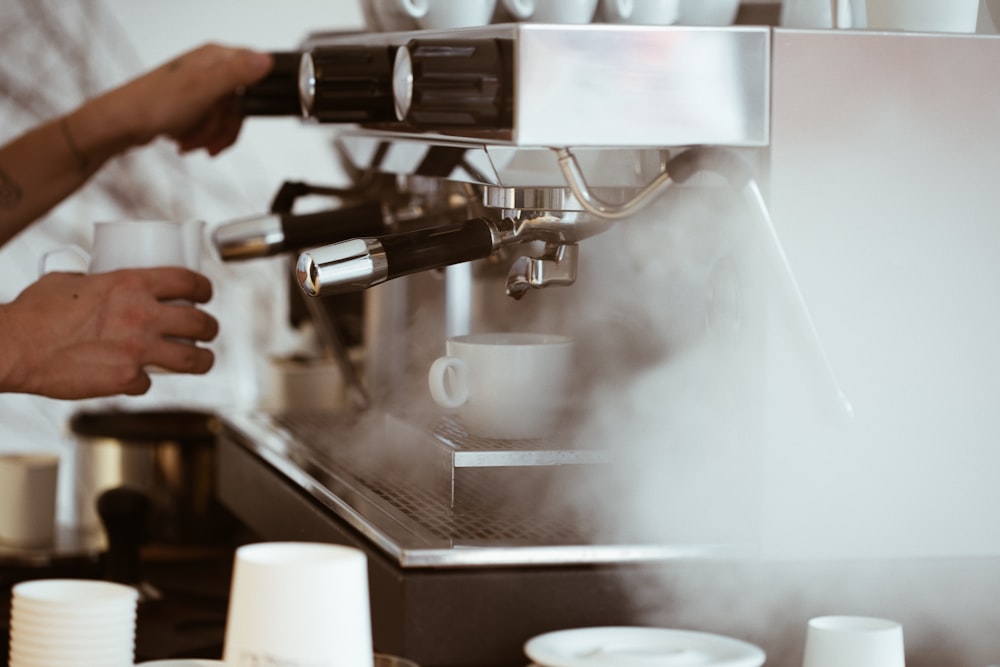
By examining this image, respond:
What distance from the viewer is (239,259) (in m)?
1.33

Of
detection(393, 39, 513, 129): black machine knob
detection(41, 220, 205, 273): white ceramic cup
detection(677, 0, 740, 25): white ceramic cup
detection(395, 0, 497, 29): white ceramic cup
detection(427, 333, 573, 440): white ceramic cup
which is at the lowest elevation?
detection(427, 333, 573, 440): white ceramic cup

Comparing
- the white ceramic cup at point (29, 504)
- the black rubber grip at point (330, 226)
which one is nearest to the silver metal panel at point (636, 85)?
the black rubber grip at point (330, 226)

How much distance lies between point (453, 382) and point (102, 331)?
384 mm

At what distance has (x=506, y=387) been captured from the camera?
107 cm

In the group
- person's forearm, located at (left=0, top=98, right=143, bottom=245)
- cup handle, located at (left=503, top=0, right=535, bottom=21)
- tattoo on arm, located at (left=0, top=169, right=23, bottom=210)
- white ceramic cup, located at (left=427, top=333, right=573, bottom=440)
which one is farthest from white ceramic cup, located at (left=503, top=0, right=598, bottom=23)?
tattoo on arm, located at (left=0, top=169, right=23, bottom=210)

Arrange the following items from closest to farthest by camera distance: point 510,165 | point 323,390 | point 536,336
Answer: point 510,165 → point 536,336 → point 323,390

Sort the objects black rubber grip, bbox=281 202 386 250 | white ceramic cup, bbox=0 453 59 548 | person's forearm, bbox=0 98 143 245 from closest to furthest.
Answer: black rubber grip, bbox=281 202 386 250 → white ceramic cup, bbox=0 453 59 548 → person's forearm, bbox=0 98 143 245

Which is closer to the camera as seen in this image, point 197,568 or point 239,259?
point 239,259

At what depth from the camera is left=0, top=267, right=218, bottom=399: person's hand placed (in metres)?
1.28

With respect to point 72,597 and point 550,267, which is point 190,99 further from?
point 72,597

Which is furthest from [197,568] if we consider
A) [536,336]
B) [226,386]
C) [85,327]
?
[226,386]

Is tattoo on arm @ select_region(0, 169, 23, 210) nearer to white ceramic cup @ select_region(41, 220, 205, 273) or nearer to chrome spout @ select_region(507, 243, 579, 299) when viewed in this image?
white ceramic cup @ select_region(41, 220, 205, 273)

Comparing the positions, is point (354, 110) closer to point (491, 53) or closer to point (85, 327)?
point (491, 53)

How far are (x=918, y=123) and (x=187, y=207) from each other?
69.5 inches
